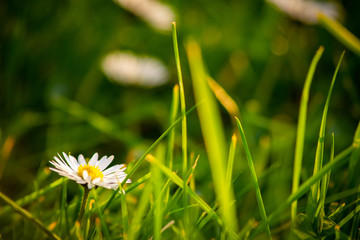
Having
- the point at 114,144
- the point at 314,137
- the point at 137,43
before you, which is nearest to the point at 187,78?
the point at 137,43

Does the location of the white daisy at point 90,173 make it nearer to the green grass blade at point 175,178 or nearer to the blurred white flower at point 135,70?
the green grass blade at point 175,178

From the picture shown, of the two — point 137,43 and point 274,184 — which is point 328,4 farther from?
point 274,184

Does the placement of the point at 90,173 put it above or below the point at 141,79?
above

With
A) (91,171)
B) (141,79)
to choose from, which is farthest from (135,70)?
(91,171)

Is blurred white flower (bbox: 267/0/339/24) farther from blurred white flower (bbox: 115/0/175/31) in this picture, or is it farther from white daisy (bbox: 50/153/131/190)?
white daisy (bbox: 50/153/131/190)

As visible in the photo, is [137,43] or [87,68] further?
[137,43]

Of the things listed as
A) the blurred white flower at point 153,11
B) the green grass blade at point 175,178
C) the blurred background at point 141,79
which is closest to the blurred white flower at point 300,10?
the blurred background at point 141,79

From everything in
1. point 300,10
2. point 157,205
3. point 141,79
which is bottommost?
point 141,79

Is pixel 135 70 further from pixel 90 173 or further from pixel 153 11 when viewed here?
pixel 90 173
